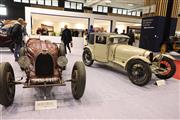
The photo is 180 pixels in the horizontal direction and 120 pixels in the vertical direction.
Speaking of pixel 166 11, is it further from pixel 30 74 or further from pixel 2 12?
pixel 2 12

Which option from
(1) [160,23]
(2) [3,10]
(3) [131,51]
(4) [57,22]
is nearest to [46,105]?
(3) [131,51]

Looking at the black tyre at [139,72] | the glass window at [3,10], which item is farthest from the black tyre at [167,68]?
the glass window at [3,10]

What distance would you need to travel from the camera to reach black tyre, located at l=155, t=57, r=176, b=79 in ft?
15.0

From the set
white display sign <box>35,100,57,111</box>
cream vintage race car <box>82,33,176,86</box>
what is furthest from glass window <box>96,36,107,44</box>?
white display sign <box>35,100,57,111</box>

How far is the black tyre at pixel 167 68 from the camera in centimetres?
458

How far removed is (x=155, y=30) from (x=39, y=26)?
978 centimetres

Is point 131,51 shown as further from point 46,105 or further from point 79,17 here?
point 79,17

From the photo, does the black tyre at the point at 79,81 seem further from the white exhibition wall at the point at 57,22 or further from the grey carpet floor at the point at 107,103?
the white exhibition wall at the point at 57,22

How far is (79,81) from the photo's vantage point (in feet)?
9.09

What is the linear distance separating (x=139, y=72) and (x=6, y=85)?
291cm

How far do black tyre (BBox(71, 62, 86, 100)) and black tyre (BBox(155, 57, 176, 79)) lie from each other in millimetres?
2696

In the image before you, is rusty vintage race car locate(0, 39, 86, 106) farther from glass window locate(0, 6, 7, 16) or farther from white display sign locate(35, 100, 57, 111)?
glass window locate(0, 6, 7, 16)

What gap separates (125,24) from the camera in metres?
17.1

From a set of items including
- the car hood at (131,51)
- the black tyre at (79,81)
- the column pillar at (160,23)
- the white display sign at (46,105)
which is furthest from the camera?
the column pillar at (160,23)
